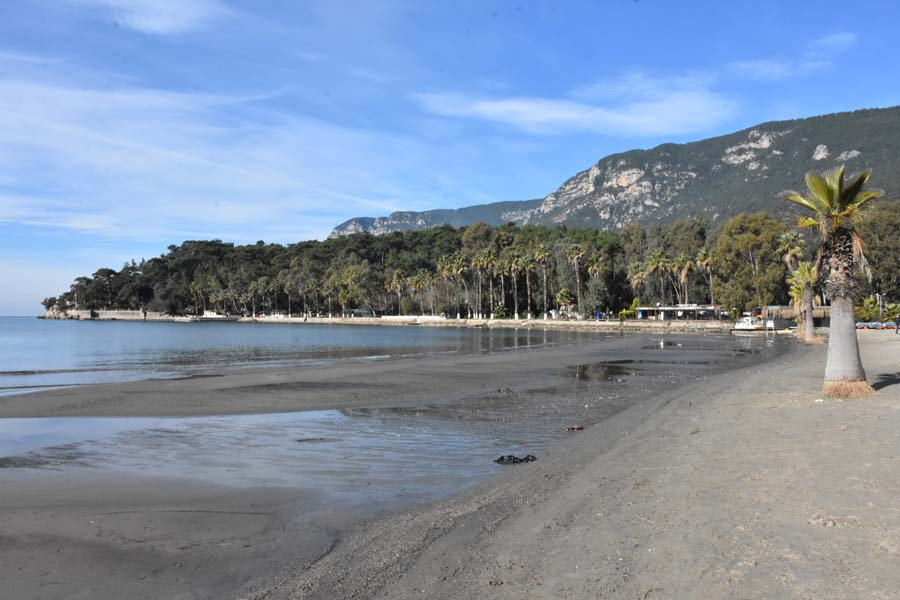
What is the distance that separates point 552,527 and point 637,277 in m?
105

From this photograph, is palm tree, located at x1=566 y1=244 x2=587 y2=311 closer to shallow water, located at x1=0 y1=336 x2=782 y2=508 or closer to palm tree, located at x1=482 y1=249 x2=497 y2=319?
palm tree, located at x1=482 y1=249 x2=497 y2=319

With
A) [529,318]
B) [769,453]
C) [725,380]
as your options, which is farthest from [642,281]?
[769,453]

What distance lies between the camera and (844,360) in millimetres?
15227

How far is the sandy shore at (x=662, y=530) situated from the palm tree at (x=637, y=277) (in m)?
98.2

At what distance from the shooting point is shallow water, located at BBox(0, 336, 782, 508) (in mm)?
10594

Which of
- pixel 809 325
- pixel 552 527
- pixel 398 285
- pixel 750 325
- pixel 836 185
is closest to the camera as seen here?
pixel 552 527

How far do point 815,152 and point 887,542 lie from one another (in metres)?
211

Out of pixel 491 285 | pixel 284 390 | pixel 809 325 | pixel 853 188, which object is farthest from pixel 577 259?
pixel 853 188

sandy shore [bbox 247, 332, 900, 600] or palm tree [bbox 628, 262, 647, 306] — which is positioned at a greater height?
palm tree [bbox 628, 262, 647, 306]

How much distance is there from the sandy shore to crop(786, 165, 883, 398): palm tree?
4.18m

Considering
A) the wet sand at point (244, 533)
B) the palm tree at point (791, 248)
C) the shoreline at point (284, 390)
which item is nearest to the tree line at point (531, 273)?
the palm tree at point (791, 248)

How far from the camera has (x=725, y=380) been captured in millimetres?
23281

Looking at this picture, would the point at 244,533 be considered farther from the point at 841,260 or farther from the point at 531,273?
the point at 531,273

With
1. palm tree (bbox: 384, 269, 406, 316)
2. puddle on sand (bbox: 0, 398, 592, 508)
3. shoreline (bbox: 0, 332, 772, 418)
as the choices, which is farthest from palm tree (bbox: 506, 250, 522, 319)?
puddle on sand (bbox: 0, 398, 592, 508)
